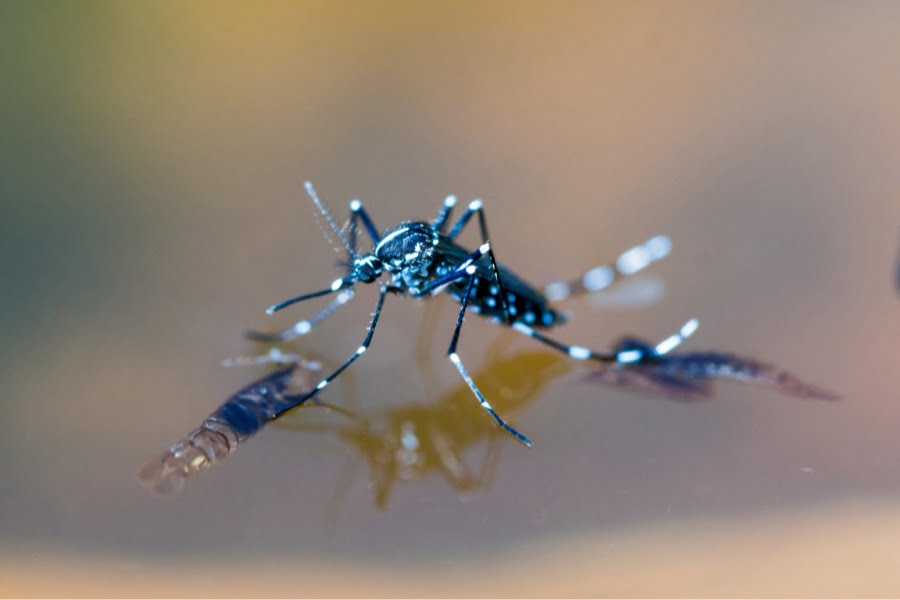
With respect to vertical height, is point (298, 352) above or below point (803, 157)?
below

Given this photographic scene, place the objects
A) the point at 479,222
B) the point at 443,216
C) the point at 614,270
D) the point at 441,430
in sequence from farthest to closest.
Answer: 1. the point at 614,270
2. the point at 479,222
3. the point at 443,216
4. the point at 441,430

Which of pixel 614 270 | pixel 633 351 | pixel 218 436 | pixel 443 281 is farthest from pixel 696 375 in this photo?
pixel 218 436

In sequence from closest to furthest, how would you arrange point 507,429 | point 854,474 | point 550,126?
1. point 854,474
2. point 507,429
3. point 550,126

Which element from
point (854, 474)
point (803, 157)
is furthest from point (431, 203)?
point (854, 474)

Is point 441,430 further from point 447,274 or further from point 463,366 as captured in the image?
point 447,274

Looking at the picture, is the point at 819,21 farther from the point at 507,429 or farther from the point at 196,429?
the point at 196,429

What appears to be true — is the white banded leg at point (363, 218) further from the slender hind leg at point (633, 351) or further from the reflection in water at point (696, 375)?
the reflection in water at point (696, 375)

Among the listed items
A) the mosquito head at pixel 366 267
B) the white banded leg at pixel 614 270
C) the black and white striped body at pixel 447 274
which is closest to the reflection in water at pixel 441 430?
the black and white striped body at pixel 447 274
